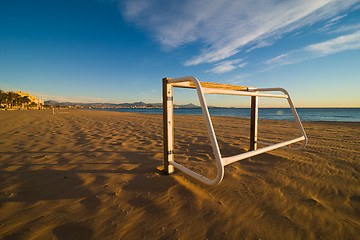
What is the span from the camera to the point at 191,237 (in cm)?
118

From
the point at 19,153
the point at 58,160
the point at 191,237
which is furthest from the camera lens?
the point at 19,153

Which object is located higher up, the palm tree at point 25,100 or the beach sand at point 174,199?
the palm tree at point 25,100

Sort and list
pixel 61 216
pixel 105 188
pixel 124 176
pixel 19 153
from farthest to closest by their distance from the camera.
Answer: pixel 19 153 < pixel 124 176 < pixel 105 188 < pixel 61 216

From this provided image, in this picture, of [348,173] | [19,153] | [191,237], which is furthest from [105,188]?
[348,173]

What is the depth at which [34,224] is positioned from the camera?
4.18ft

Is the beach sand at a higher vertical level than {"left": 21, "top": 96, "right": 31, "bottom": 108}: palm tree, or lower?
lower

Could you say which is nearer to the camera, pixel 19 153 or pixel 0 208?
pixel 0 208

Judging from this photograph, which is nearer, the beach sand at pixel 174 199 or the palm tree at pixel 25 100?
the beach sand at pixel 174 199

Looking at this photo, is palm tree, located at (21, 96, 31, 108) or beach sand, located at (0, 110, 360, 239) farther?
palm tree, located at (21, 96, 31, 108)

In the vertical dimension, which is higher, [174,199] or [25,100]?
[25,100]

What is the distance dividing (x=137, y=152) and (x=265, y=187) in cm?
255

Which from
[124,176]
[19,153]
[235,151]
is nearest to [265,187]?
[235,151]

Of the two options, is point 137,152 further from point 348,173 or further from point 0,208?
point 348,173

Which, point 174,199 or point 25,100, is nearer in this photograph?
point 174,199
